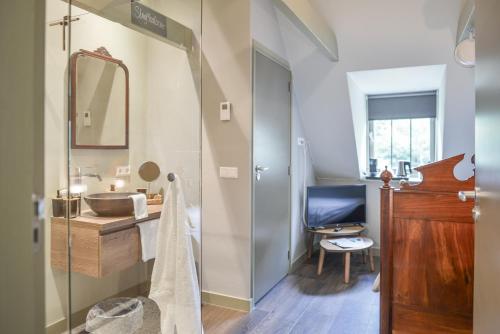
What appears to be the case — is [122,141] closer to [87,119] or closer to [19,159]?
[87,119]

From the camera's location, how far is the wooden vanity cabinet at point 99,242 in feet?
6.57

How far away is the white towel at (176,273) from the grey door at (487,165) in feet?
4.80

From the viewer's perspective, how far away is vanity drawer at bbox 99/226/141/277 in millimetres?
2207

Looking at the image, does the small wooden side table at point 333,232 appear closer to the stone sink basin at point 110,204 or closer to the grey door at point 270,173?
the grey door at point 270,173

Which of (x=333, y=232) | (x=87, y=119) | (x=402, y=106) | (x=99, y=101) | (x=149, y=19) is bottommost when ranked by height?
(x=333, y=232)

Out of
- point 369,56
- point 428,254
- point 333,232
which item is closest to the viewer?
point 428,254

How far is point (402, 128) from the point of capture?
4.51 metres

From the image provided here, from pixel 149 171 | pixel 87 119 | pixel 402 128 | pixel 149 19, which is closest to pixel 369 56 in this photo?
pixel 402 128

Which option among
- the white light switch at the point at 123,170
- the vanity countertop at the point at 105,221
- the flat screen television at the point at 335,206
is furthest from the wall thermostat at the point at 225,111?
the flat screen television at the point at 335,206

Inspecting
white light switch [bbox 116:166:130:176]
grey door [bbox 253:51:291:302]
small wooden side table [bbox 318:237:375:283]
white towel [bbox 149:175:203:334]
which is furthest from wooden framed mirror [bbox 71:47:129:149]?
small wooden side table [bbox 318:237:375:283]

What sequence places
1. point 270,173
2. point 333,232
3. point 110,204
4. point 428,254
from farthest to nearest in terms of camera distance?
point 333,232
point 270,173
point 110,204
point 428,254

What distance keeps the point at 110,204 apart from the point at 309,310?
176cm

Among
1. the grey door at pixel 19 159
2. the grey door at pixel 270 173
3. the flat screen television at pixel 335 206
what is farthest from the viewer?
the flat screen television at pixel 335 206

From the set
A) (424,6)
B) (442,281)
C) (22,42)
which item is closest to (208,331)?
(442,281)
